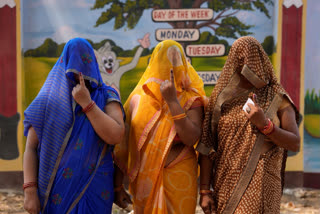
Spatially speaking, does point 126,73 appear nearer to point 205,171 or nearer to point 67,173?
point 205,171

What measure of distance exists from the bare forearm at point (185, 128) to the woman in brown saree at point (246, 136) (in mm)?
61

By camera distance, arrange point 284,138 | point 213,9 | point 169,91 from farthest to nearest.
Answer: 1. point 213,9
2. point 169,91
3. point 284,138

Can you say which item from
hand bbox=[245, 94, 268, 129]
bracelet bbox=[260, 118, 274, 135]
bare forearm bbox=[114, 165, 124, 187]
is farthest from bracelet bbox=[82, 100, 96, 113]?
bracelet bbox=[260, 118, 274, 135]

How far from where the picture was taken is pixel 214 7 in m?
5.35

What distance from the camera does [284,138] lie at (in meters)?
2.36

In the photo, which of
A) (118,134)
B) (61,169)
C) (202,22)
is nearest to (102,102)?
(118,134)

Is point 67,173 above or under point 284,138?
under

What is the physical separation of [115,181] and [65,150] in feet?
1.60

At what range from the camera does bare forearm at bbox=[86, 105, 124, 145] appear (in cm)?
228

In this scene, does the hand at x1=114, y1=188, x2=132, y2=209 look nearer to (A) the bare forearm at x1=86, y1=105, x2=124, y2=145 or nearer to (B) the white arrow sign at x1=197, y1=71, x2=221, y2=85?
(A) the bare forearm at x1=86, y1=105, x2=124, y2=145

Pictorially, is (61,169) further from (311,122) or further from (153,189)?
(311,122)

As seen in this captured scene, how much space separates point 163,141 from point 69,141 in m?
0.61

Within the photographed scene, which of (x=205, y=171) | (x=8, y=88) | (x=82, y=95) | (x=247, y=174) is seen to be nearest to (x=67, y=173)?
(x=82, y=95)

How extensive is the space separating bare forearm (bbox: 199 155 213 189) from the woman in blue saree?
1.95ft
